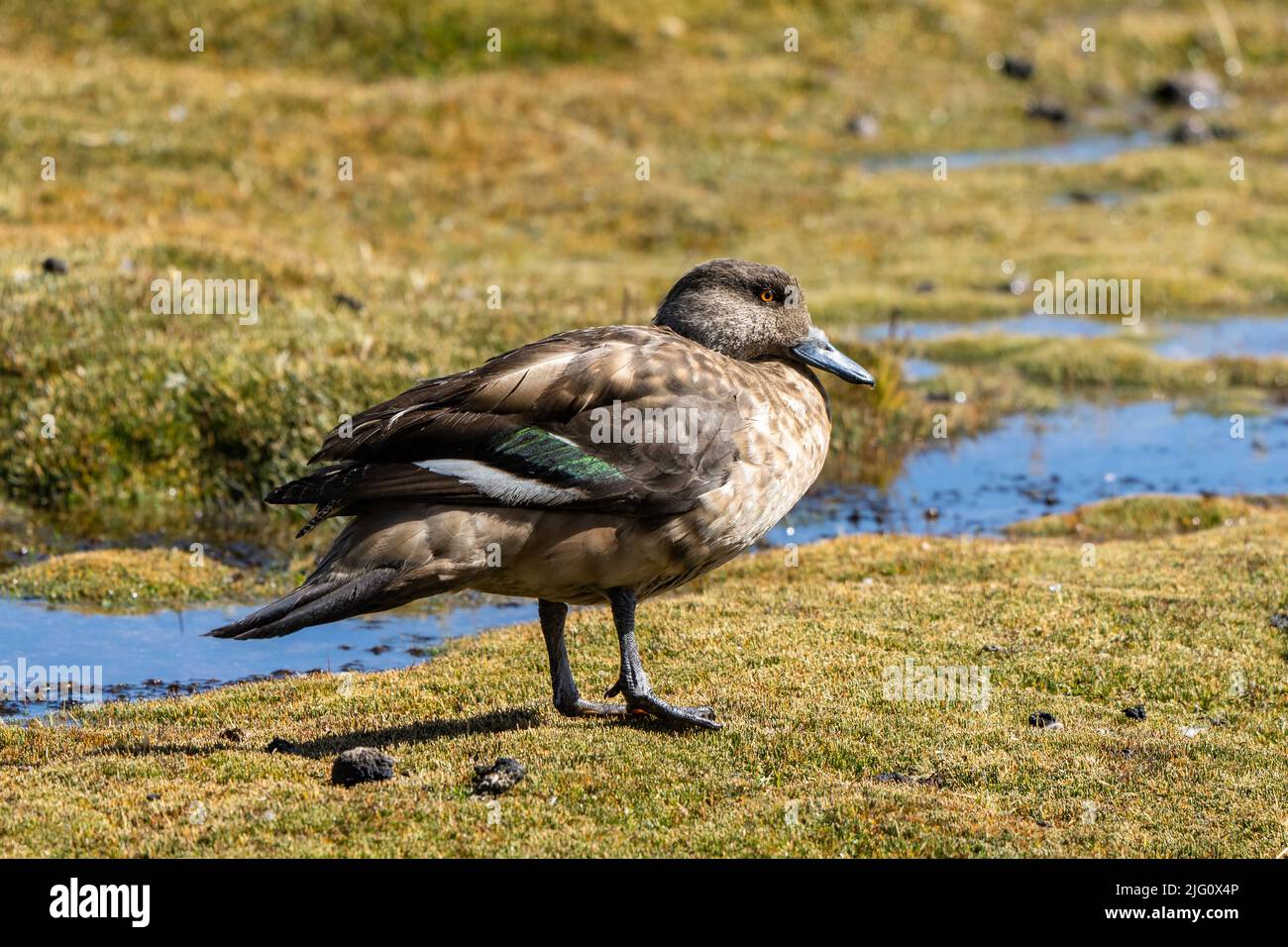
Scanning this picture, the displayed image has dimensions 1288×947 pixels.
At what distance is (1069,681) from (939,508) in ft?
23.9

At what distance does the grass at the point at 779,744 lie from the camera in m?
8.02

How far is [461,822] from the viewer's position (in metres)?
8.04

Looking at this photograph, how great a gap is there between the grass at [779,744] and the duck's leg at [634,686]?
0.16 m

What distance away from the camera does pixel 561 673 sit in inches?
384

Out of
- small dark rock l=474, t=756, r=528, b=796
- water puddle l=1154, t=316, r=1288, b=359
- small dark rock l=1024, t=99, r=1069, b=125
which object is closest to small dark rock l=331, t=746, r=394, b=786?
small dark rock l=474, t=756, r=528, b=796

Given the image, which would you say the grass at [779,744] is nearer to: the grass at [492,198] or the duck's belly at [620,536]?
the duck's belly at [620,536]

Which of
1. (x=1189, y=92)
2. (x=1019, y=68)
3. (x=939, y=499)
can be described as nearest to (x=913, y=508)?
(x=939, y=499)

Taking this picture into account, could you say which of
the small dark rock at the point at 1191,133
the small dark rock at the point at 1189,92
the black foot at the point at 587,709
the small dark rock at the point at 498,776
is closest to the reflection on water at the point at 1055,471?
the black foot at the point at 587,709

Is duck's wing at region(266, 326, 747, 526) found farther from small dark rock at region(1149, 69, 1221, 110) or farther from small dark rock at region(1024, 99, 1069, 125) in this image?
small dark rock at region(1149, 69, 1221, 110)

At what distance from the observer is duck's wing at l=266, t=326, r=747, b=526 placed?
8547 millimetres

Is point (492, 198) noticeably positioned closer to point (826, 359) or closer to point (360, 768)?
point (826, 359)

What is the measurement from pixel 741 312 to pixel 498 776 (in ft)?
11.6
